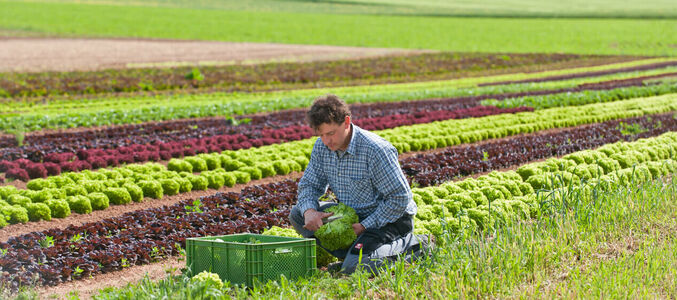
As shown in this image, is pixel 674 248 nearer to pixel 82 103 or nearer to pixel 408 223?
pixel 408 223

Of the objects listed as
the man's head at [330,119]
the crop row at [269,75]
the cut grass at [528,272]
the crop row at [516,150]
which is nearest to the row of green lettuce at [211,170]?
the crop row at [516,150]

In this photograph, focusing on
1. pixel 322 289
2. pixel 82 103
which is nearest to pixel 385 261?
pixel 322 289

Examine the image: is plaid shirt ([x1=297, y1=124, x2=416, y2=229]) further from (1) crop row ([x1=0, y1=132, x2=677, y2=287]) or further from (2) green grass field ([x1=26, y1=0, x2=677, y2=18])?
(2) green grass field ([x1=26, y1=0, x2=677, y2=18])

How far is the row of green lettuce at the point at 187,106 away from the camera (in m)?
19.8

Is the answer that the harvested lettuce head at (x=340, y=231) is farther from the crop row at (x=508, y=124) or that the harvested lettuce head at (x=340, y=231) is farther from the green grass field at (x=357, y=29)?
the green grass field at (x=357, y=29)

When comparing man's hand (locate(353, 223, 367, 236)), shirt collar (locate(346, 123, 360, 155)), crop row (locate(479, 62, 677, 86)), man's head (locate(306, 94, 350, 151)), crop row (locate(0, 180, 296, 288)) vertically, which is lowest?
crop row (locate(479, 62, 677, 86))

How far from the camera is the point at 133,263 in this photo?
26.9ft

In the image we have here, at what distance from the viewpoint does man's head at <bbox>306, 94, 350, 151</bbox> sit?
6.61 meters

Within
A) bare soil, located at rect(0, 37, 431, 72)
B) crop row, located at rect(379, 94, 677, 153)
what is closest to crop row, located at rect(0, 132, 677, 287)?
crop row, located at rect(379, 94, 677, 153)

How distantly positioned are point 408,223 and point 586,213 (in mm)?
2094

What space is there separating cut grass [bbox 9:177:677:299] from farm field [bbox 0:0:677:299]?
1.2 inches

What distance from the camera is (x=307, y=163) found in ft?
47.7

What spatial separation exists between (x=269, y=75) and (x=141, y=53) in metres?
14.4

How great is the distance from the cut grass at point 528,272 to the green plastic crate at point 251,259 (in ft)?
0.42
